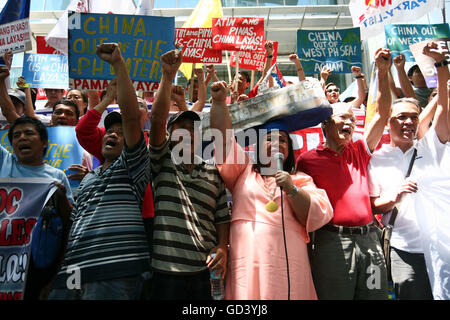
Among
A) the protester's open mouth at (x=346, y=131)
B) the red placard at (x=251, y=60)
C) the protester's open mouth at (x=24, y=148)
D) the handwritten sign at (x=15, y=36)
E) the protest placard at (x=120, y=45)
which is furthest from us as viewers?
the red placard at (x=251, y=60)

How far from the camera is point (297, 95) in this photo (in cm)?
262

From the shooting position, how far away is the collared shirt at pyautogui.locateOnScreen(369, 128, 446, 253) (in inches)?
109

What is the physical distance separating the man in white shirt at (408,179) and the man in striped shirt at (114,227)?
1688mm

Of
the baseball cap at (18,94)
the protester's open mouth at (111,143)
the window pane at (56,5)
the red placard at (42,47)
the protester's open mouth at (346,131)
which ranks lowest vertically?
the protester's open mouth at (111,143)

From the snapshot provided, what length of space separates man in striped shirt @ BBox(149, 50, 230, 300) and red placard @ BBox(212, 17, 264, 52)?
142 inches

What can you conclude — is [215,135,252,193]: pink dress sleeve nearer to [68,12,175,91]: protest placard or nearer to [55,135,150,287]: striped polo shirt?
[55,135,150,287]: striped polo shirt

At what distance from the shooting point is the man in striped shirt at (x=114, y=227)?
2.18 m

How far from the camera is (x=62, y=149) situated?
3582 mm

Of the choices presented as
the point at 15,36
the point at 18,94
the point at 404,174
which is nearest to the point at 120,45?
the point at 18,94

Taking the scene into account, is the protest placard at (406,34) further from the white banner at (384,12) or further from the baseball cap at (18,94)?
the baseball cap at (18,94)

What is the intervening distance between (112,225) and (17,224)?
0.73 m

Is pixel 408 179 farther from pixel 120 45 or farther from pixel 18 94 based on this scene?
pixel 18 94

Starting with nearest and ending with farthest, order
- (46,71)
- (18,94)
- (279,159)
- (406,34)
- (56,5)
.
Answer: (279,159) < (18,94) < (406,34) < (46,71) < (56,5)

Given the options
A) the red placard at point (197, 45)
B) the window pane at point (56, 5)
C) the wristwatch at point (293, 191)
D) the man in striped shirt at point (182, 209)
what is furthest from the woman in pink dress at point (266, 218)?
the window pane at point (56, 5)
